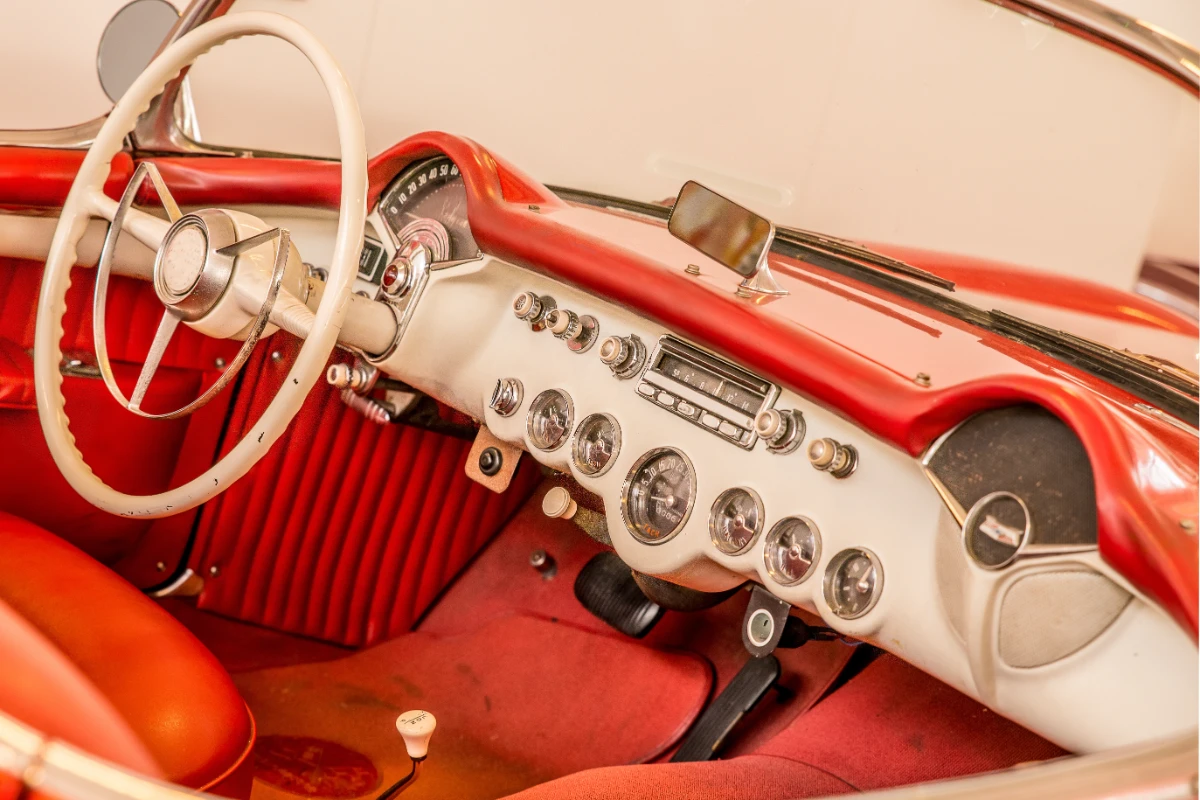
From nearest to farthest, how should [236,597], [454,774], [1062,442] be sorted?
[1062,442]
[454,774]
[236,597]

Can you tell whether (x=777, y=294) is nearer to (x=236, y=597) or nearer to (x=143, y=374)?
(x=143, y=374)

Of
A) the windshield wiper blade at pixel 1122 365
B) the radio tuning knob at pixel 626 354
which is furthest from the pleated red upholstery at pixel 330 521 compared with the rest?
the windshield wiper blade at pixel 1122 365

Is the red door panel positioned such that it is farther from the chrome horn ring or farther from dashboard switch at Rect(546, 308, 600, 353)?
dashboard switch at Rect(546, 308, 600, 353)

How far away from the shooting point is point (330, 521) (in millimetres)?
1936

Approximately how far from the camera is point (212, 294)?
127 cm

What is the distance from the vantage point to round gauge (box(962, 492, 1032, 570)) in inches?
34.8

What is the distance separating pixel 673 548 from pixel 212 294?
2.12 feet

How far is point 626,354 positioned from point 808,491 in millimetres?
316

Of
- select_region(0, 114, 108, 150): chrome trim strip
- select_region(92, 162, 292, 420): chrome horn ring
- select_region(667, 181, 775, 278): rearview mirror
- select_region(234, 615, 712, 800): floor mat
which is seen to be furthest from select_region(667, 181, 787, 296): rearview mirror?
select_region(0, 114, 108, 150): chrome trim strip

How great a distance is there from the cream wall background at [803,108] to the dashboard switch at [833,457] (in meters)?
0.48

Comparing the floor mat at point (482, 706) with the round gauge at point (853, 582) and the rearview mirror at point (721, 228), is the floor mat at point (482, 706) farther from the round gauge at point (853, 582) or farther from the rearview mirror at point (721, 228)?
the rearview mirror at point (721, 228)

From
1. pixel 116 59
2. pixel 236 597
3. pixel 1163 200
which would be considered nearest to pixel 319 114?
pixel 116 59

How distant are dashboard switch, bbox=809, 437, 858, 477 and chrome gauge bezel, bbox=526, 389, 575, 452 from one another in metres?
0.41

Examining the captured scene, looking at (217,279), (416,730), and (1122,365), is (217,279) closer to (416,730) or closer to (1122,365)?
(416,730)
